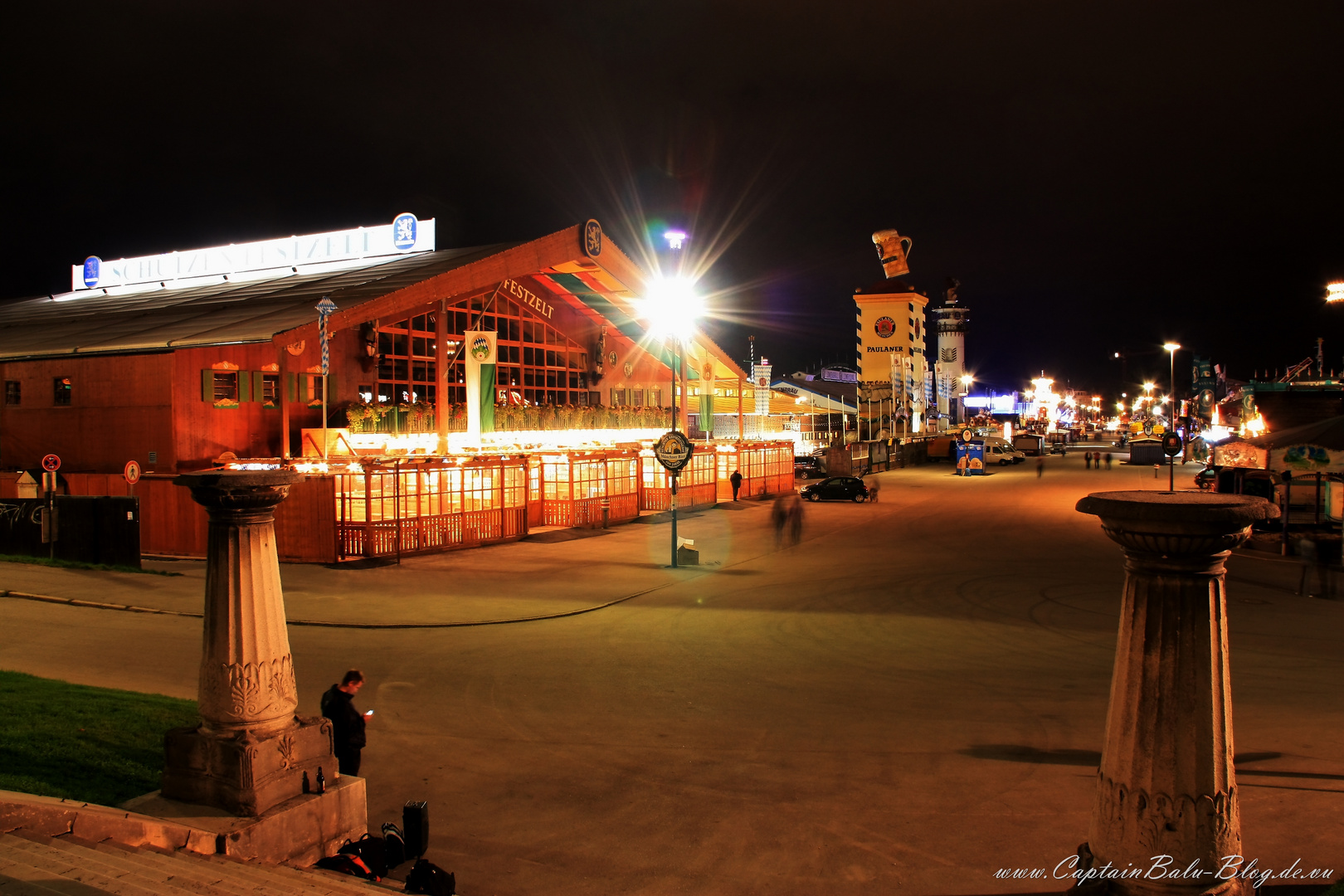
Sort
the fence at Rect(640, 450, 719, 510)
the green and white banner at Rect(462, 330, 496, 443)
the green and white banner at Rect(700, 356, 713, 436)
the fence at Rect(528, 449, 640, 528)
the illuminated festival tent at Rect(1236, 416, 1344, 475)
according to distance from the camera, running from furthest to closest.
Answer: the green and white banner at Rect(700, 356, 713, 436)
the fence at Rect(640, 450, 719, 510)
the green and white banner at Rect(462, 330, 496, 443)
the fence at Rect(528, 449, 640, 528)
the illuminated festival tent at Rect(1236, 416, 1344, 475)

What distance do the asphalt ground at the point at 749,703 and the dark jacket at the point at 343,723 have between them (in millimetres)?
660

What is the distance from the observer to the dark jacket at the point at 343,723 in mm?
7367

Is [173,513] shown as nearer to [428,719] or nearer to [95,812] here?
[428,719]

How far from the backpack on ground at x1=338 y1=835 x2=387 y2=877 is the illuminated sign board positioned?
3460 cm

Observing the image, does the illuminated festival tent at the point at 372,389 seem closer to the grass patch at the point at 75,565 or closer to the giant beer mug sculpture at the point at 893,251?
the grass patch at the point at 75,565

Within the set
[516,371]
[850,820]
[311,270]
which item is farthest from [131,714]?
[311,270]

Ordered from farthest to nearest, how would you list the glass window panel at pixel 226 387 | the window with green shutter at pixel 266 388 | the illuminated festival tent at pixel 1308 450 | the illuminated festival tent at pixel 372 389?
the window with green shutter at pixel 266 388, the glass window panel at pixel 226 387, the illuminated festival tent at pixel 1308 450, the illuminated festival tent at pixel 372 389

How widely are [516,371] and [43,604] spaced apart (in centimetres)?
Result: 2033

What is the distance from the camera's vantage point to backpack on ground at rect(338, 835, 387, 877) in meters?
6.21

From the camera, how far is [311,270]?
39.0 metres

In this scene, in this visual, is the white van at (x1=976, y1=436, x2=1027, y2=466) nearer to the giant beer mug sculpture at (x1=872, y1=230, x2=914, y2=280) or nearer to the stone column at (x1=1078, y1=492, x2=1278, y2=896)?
the giant beer mug sculpture at (x1=872, y1=230, x2=914, y2=280)

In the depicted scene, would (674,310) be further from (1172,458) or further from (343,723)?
(343,723)

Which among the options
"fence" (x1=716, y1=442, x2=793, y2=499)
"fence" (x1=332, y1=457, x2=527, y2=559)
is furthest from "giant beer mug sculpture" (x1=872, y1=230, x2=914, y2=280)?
"fence" (x1=332, y1=457, x2=527, y2=559)

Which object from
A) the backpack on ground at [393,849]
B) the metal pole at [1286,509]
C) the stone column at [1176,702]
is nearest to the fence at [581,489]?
the metal pole at [1286,509]
